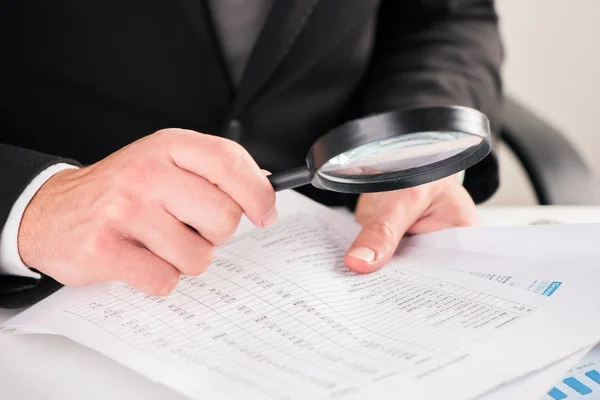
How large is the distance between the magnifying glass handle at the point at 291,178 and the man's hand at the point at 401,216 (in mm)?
127

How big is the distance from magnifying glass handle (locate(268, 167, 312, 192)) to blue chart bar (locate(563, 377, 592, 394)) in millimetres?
259

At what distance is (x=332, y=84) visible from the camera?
1.13 metres

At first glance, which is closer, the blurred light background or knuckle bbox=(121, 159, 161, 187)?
knuckle bbox=(121, 159, 161, 187)

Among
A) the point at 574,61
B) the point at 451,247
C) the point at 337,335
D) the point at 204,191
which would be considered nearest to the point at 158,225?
the point at 204,191

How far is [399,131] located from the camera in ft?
1.66

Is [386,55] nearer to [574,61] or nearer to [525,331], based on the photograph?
[525,331]

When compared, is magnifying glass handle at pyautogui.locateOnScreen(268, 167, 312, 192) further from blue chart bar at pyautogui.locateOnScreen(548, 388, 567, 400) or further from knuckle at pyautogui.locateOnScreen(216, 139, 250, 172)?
blue chart bar at pyautogui.locateOnScreen(548, 388, 567, 400)

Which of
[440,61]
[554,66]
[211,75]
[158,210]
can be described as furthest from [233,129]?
[554,66]

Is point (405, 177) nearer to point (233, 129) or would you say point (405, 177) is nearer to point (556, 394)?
point (556, 394)

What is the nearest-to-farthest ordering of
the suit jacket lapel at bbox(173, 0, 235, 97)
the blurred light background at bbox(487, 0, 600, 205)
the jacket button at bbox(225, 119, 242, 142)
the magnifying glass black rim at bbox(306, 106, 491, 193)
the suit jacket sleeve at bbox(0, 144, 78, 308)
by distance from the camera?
the magnifying glass black rim at bbox(306, 106, 491, 193), the suit jacket sleeve at bbox(0, 144, 78, 308), the suit jacket lapel at bbox(173, 0, 235, 97), the jacket button at bbox(225, 119, 242, 142), the blurred light background at bbox(487, 0, 600, 205)

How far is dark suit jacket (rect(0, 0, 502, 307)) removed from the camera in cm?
93

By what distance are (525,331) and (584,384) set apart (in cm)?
6

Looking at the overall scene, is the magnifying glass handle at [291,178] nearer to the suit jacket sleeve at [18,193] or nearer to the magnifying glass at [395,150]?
the magnifying glass at [395,150]

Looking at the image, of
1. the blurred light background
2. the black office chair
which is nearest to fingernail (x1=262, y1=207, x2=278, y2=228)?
the black office chair
